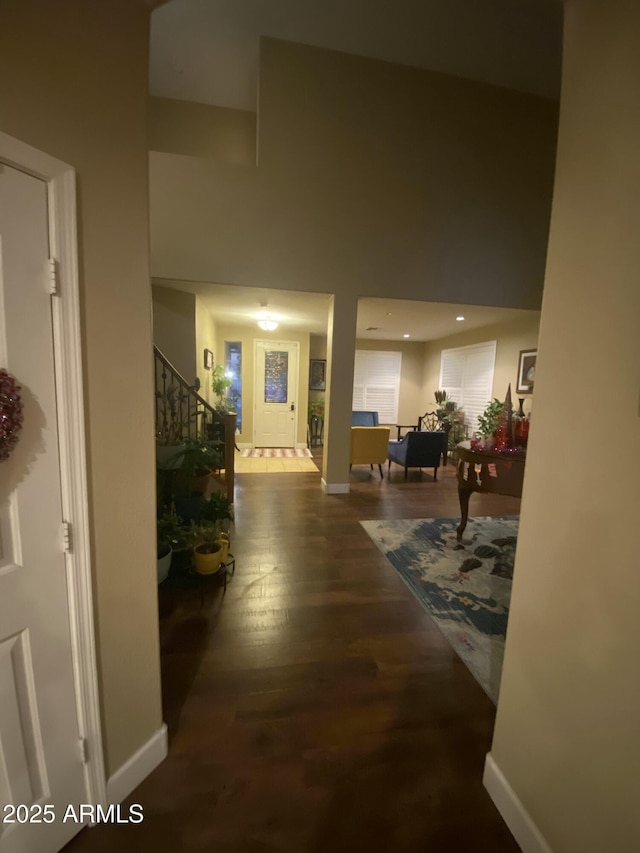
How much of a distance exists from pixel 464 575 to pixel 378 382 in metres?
5.82

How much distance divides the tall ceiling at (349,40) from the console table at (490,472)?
2.47m

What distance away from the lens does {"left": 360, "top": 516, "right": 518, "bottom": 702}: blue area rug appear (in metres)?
1.96

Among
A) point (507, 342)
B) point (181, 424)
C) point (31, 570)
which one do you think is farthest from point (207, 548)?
point (507, 342)

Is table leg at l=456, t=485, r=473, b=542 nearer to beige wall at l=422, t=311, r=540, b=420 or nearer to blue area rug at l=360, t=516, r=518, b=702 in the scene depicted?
blue area rug at l=360, t=516, r=518, b=702

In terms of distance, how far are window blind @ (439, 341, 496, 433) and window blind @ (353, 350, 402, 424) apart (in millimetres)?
1148

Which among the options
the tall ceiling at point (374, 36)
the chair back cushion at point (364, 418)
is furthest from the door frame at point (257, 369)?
the tall ceiling at point (374, 36)

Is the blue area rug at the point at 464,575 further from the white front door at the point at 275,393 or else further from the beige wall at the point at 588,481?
the white front door at the point at 275,393

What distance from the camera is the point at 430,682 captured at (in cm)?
172

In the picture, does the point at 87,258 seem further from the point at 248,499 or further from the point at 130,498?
the point at 248,499

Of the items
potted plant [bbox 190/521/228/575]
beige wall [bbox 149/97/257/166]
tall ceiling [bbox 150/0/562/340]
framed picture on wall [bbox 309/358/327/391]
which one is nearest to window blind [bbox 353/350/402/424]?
framed picture on wall [bbox 309/358/327/391]

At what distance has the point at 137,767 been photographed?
4.04ft

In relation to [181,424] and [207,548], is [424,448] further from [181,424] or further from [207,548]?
[207,548]

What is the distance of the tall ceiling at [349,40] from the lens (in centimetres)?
319

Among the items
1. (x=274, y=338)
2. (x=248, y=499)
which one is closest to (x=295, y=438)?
(x=274, y=338)
